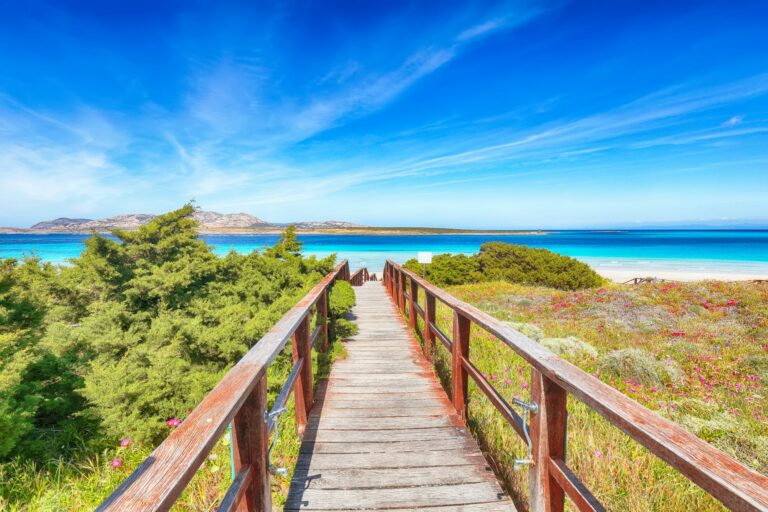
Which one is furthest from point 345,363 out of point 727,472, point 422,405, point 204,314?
point 727,472

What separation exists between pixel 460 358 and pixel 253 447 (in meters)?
1.86

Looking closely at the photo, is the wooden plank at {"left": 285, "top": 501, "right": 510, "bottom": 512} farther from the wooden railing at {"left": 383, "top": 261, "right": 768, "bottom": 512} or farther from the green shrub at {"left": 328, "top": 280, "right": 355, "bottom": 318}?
the green shrub at {"left": 328, "top": 280, "right": 355, "bottom": 318}

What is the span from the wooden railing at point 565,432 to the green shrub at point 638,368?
2974 millimetres

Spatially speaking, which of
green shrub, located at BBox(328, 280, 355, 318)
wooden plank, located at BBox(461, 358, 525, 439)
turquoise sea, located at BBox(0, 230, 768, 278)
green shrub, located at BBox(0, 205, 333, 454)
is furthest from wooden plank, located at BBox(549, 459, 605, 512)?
turquoise sea, located at BBox(0, 230, 768, 278)

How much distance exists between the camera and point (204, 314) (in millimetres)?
6035

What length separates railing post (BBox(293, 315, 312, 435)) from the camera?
295 cm

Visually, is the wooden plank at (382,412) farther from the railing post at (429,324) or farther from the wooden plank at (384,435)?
the railing post at (429,324)

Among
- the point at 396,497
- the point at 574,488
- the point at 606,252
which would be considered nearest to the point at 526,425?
the point at 574,488

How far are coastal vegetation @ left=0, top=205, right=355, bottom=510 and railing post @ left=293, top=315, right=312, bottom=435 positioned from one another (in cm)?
17

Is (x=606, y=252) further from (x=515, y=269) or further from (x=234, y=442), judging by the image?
(x=234, y=442)

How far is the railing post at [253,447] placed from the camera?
1.64 meters

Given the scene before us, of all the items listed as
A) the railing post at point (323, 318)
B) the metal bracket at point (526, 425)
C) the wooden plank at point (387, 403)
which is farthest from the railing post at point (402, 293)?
the metal bracket at point (526, 425)

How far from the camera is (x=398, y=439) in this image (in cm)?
275

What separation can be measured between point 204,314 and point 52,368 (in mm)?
2076
